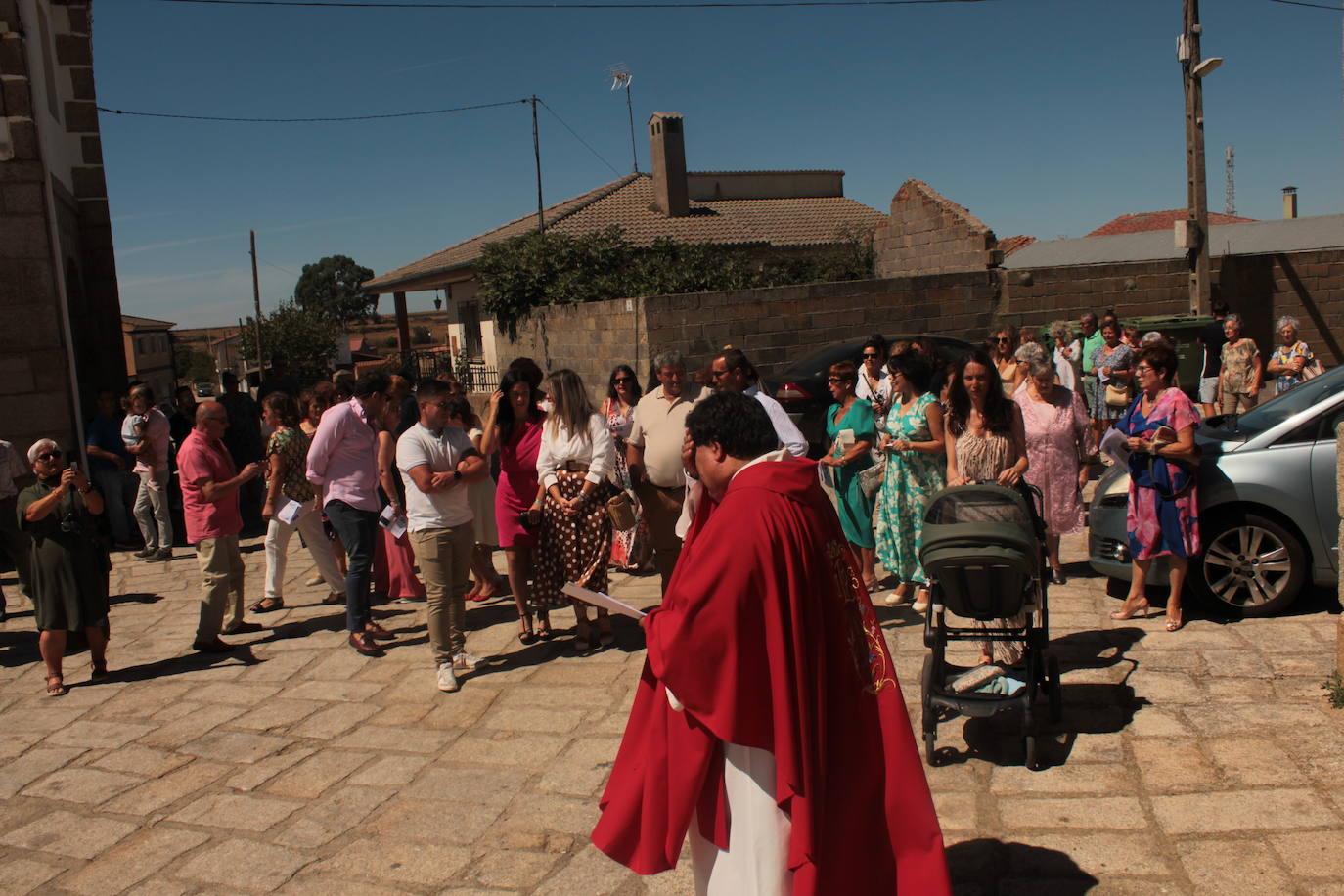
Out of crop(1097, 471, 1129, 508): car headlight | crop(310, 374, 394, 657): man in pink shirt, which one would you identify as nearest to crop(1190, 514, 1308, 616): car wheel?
crop(1097, 471, 1129, 508): car headlight

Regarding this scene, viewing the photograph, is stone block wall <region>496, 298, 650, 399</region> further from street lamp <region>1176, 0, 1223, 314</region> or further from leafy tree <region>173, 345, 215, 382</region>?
leafy tree <region>173, 345, 215, 382</region>

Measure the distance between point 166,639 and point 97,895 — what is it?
152 inches

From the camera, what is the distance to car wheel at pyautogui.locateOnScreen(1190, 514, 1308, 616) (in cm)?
639

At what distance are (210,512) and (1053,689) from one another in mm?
5459

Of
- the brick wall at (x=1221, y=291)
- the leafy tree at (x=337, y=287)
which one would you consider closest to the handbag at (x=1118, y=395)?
the brick wall at (x=1221, y=291)

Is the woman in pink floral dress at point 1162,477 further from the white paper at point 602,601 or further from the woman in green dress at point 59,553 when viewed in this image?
the woman in green dress at point 59,553

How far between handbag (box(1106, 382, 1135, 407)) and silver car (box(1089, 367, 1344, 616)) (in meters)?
4.56

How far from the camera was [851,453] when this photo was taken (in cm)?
733

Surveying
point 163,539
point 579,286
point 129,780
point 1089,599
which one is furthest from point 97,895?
point 579,286

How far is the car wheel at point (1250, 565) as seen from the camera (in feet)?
21.0

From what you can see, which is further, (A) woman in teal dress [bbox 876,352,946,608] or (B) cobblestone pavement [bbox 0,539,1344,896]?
(A) woman in teal dress [bbox 876,352,946,608]

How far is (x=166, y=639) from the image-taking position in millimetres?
7922

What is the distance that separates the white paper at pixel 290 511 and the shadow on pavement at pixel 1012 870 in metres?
5.54

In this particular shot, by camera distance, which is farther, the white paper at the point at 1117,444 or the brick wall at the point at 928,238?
the brick wall at the point at 928,238
